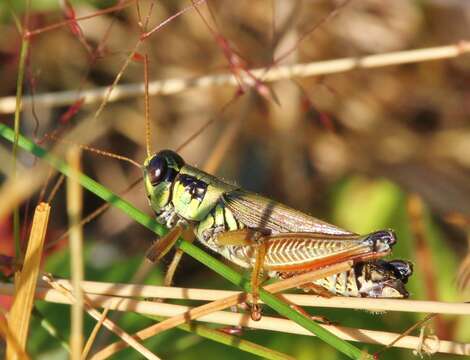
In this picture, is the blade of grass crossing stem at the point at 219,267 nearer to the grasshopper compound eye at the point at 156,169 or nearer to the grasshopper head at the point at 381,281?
the grasshopper head at the point at 381,281

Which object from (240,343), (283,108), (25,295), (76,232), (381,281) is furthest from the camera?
(283,108)

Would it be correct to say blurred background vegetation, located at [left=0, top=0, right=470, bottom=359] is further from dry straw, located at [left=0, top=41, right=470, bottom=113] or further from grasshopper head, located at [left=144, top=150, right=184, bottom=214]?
grasshopper head, located at [left=144, top=150, right=184, bottom=214]

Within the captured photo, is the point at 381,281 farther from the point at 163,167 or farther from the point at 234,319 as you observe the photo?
the point at 163,167

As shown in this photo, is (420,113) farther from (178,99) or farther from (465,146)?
(178,99)

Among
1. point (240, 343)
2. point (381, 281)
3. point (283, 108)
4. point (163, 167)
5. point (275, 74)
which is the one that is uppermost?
point (283, 108)

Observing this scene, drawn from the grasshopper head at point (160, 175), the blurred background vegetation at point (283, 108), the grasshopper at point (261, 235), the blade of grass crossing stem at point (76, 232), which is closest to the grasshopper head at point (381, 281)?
the grasshopper at point (261, 235)

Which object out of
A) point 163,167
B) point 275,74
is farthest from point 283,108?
point 163,167

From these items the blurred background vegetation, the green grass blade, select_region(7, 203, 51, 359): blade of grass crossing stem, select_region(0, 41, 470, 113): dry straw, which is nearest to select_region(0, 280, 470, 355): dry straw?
the green grass blade
